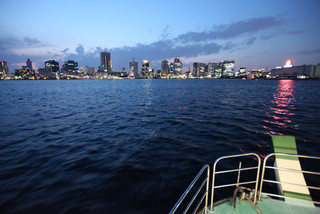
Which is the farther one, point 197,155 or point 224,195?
point 197,155

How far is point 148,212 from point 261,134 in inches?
466

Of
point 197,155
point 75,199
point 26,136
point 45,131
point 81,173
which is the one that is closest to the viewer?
point 75,199

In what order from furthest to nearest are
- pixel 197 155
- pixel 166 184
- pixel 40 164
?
pixel 197 155
pixel 40 164
pixel 166 184

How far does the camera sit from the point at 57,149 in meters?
9.76

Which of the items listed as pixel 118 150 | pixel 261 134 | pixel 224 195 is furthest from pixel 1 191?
pixel 261 134

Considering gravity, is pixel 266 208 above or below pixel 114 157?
above

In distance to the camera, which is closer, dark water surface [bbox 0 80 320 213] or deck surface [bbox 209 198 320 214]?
deck surface [bbox 209 198 320 214]

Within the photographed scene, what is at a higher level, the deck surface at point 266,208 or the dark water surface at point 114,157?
the deck surface at point 266,208

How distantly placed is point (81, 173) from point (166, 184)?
4.49m

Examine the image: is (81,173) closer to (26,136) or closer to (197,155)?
(197,155)

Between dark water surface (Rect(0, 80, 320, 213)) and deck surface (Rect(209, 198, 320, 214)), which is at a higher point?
deck surface (Rect(209, 198, 320, 214))

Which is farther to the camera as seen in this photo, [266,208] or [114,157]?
[114,157]

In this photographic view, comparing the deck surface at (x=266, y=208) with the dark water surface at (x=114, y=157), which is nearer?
the deck surface at (x=266, y=208)

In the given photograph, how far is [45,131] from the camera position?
13.1m
